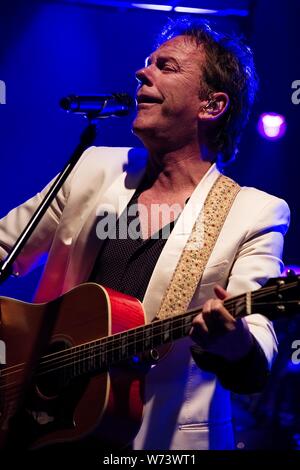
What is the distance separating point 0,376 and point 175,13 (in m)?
3.56

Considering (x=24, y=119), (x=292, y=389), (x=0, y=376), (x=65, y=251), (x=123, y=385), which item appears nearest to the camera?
(x=123, y=385)

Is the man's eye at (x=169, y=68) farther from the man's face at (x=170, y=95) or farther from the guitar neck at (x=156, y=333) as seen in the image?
the guitar neck at (x=156, y=333)

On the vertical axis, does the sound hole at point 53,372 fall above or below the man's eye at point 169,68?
below

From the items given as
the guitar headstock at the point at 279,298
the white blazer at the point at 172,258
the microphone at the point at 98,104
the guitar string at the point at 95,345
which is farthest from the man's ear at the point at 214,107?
the guitar headstock at the point at 279,298

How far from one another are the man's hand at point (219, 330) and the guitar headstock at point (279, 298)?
9cm

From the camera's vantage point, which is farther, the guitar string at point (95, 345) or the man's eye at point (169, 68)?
the man's eye at point (169, 68)

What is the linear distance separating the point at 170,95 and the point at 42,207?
83 cm

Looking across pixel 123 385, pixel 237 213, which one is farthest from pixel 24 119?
pixel 123 385

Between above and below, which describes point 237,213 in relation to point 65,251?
above

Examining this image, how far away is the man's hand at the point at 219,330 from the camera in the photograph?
7.04 ft

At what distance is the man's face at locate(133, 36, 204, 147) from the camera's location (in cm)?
310

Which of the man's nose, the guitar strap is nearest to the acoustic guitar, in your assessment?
the guitar strap

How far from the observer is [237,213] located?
2863 millimetres

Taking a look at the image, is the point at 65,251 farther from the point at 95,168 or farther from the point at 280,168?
the point at 280,168
